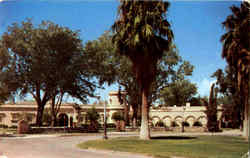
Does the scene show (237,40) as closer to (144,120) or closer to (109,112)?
(144,120)

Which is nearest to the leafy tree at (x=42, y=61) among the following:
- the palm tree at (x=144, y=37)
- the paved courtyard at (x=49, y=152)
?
the palm tree at (x=144, y=37)

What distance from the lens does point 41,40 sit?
32062mm

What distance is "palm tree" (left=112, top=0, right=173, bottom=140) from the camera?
2005cm

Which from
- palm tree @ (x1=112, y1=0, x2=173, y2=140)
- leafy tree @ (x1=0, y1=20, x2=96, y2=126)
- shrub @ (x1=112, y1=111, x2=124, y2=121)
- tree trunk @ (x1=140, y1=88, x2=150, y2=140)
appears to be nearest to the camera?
palm tree @ (x1=112, y1=0, x2=173, y2=140)

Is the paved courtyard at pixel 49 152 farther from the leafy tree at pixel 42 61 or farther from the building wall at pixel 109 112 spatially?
the building wall at pixel 109 112

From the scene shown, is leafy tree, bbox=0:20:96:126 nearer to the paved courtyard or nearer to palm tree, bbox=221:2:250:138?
the paved courtyard

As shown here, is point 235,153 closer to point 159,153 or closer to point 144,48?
point 159,153

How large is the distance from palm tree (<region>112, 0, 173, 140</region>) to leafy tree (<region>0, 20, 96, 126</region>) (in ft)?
32.1

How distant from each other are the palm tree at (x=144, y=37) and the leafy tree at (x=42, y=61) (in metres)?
9.78

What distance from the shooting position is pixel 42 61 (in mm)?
31594

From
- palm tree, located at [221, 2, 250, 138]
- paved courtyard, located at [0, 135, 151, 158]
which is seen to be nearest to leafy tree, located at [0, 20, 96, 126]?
paved courtyard, located at [0, 135, 151, 158]

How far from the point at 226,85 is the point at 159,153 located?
8.31m

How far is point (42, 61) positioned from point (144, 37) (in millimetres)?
14937

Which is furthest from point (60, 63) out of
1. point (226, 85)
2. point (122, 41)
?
point (226, 85)
